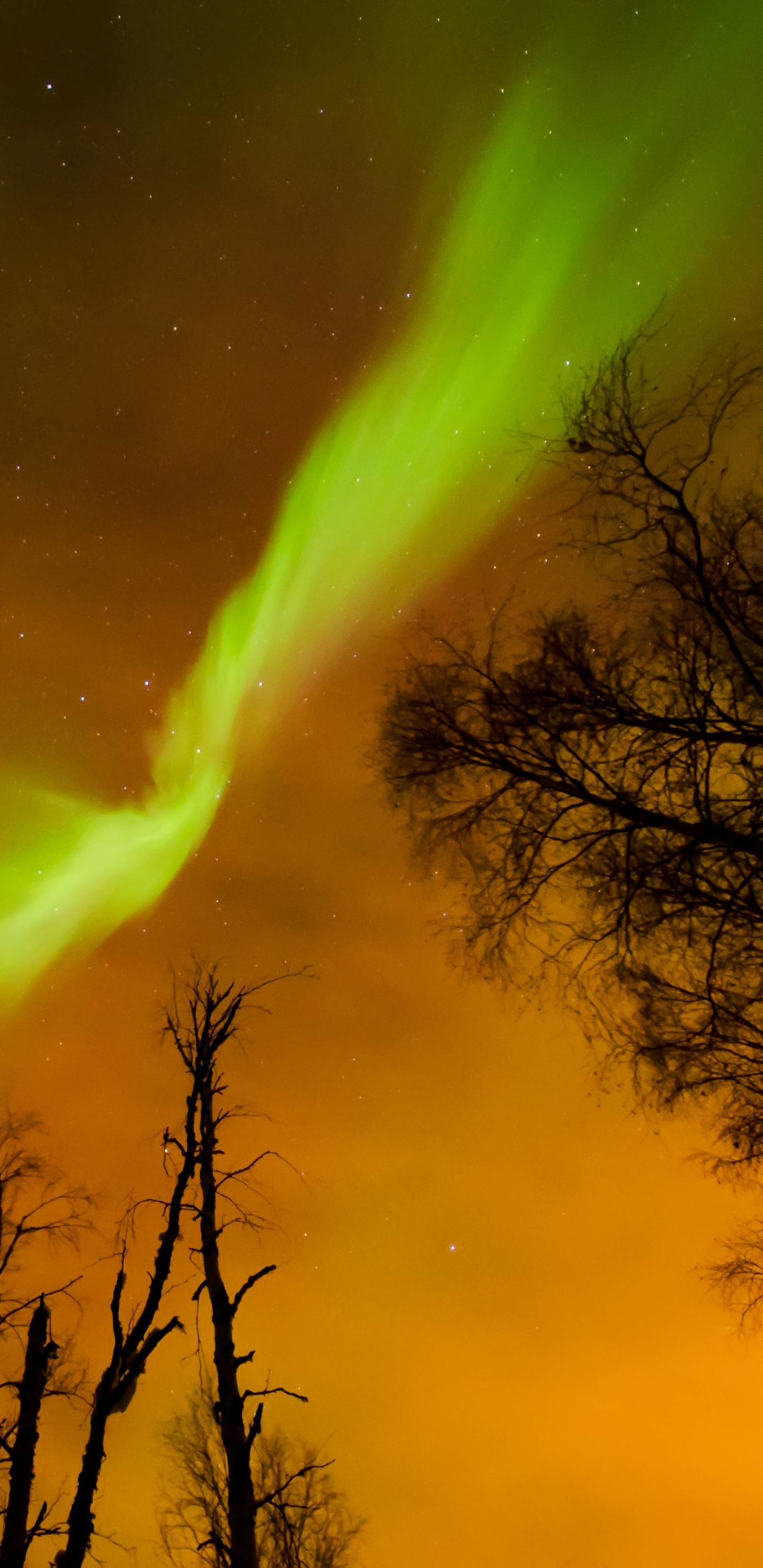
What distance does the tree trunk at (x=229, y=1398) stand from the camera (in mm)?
7887

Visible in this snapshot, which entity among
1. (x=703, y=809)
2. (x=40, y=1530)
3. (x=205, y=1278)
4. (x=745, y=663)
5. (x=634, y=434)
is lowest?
(x=40, y=1530)

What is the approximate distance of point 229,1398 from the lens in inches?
324

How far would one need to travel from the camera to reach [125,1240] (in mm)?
8203

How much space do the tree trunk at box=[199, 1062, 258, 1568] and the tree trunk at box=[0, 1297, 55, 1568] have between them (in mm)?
1327

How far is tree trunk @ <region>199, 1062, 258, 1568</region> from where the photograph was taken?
7887 mm

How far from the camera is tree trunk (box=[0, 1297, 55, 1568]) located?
8.30 m

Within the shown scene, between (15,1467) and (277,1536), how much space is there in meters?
9.72

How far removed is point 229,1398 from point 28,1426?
1.63 metres

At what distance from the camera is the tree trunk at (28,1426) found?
8305mm

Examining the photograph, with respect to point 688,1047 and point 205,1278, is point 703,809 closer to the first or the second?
point 688,1047

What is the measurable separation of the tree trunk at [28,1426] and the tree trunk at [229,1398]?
1.33 m

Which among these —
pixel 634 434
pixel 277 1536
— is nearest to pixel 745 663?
pixel 634 434

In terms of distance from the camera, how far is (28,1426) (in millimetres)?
8359

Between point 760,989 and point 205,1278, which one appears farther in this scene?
point 205,1278
